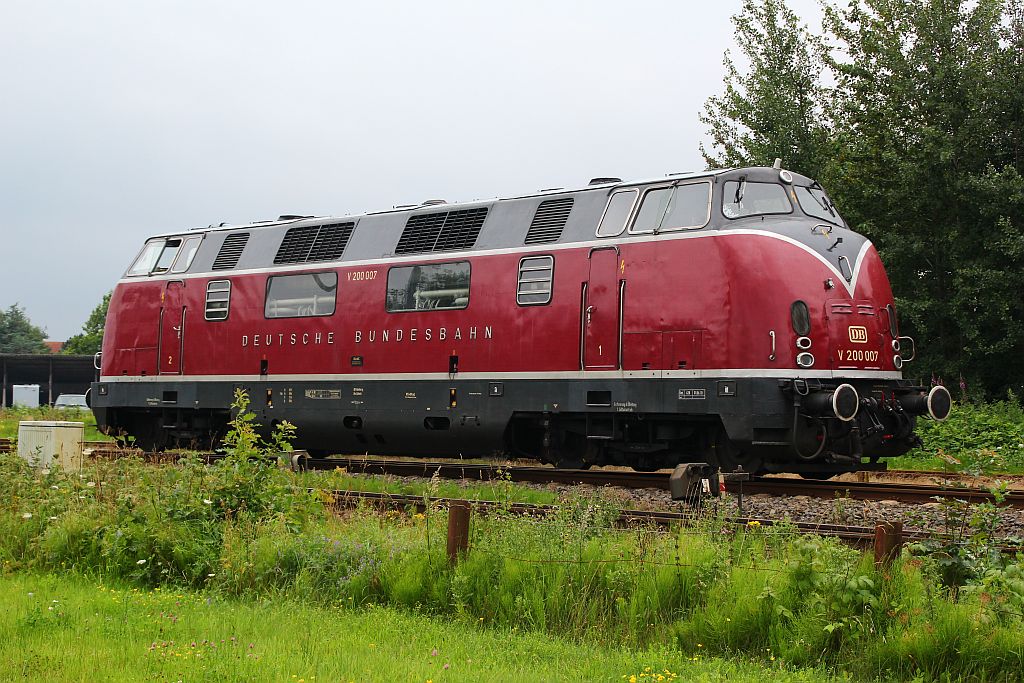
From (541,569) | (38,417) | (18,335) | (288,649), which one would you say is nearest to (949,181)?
(541,569)

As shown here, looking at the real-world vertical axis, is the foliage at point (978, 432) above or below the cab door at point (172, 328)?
below

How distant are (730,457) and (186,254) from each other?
38.2ft

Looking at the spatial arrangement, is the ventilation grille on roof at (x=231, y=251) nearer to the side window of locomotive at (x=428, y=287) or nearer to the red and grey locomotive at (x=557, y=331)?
the red and grey locomotive at (x=557, y=331)

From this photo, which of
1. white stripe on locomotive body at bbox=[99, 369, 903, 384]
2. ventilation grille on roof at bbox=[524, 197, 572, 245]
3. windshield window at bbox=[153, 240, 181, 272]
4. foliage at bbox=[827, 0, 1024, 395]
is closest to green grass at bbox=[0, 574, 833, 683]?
white stripe on locomotive body at bbox=[99, 369, 903, 384]

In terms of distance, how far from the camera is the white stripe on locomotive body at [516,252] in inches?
529

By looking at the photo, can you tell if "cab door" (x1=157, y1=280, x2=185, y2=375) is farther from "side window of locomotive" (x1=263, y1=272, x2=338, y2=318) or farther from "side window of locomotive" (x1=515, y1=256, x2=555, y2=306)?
"side window of locomotive" (x1=515, y1=256, x2=555, y2=306)

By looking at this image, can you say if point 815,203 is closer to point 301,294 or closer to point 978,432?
point 978,432

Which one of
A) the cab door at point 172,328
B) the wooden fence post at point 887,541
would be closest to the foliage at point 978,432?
the wooden fence post at point 887,541

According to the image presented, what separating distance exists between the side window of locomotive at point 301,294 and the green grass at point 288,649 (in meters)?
9.43

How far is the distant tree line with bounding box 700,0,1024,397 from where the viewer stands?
22.8 metres

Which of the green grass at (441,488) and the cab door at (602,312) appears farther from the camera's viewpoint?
the cab door at (602,312)

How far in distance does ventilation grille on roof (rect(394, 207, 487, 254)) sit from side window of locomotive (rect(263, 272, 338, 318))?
1.55 m

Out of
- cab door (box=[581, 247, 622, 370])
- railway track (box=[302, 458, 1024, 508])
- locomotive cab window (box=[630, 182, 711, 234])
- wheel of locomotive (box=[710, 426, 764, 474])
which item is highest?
locomotive cab window (box=[630, 182, 711, 234])

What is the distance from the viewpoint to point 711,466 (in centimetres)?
1409
